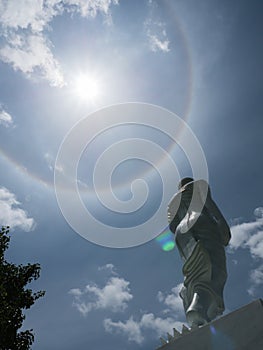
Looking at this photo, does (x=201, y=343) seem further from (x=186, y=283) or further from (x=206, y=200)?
(x=206, y=200)

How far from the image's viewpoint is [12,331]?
793 cm

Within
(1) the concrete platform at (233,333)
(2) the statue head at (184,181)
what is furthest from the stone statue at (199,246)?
(1) the concrete platform at (233,333)

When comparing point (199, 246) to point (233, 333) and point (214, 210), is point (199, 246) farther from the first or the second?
point (233, 333)

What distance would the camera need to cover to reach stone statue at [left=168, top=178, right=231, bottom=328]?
905cm

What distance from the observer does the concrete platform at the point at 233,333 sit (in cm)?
517

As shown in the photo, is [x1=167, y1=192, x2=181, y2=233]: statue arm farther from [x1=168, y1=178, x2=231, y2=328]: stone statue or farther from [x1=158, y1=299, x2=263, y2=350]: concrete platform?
[x1=158, y1=299, x2=263, y2=350]: concrete platform

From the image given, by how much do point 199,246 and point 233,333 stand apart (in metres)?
4.81

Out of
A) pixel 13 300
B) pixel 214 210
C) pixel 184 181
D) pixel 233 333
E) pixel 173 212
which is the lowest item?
pixel 233 333

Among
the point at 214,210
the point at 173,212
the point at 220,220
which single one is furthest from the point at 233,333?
the point at 173,212

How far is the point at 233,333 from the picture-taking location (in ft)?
17.7

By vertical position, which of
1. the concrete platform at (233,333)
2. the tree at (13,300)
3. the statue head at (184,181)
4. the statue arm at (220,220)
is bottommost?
the concrete platform at (233,333)

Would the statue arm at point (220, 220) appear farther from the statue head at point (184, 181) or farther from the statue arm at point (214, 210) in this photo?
the statue head at point (184, 181)

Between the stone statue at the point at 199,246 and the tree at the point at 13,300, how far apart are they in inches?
165

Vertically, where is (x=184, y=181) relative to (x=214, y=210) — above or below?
above
